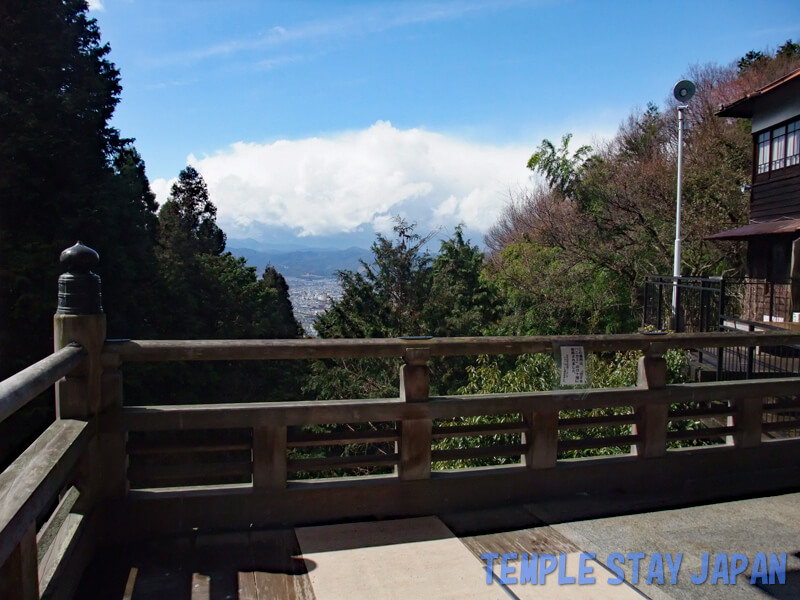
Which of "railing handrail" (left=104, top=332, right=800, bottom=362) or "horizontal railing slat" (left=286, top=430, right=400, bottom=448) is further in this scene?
"horizontal railing slat" (left=286, top=430, right=400, bottom=448)

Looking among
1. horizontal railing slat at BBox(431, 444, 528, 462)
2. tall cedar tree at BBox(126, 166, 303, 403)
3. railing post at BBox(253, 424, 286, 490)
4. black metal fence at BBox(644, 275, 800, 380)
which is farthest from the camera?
tall cedar tree at BBox(126, 166, 303, 403)

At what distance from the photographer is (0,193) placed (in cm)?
2247

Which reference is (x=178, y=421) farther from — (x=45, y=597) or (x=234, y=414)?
(x=45, y=597)

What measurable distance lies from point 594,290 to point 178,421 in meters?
20.7

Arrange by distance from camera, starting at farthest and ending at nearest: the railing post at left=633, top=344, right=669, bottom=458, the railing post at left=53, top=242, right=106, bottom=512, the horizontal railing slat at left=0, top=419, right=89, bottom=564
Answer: the railing post at left=633, top=344, right=669, bottom=458 < the railing post at left=53, top=242, right=106, bottom=512 < the horizontal railing slat at left=0, top=419, right=89, bottom=564

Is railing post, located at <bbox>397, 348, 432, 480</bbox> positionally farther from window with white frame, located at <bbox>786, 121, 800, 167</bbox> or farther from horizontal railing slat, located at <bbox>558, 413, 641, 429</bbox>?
window with white frame, located at <bbox>786, 121, 800, 167</bbox>

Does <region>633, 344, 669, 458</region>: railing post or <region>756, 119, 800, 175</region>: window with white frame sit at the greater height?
<region>756, 119, 800, 175</region>: window with white frame

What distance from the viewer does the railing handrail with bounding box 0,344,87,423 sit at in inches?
92.5

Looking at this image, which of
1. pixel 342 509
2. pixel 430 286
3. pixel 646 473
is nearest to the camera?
pixel 342 509

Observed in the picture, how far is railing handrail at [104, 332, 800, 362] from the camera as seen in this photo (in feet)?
12.5

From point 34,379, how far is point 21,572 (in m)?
0.77

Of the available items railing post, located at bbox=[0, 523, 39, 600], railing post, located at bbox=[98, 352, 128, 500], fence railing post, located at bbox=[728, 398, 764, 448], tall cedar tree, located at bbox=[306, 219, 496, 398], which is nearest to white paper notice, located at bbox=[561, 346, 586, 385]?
fence railing post, located at bbox=[728, 398, 764, 448]

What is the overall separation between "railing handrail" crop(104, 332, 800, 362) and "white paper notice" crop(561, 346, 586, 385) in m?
0.05

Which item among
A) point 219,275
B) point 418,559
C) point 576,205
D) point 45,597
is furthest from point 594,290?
point 219,275
